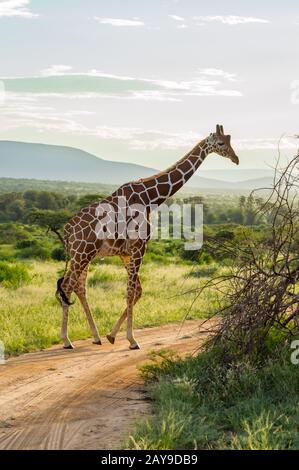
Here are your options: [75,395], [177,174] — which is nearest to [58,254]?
[177,174]

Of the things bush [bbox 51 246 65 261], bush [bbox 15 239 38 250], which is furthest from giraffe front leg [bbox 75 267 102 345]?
bush [bbox 15 239 38 250]

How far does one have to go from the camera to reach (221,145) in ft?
34.6

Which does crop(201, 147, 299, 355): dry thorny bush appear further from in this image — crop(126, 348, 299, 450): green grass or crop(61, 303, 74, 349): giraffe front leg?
crop(61, 303, 74, 349): giraffe front leg

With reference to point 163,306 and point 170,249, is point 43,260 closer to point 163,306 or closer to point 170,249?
point 170,249

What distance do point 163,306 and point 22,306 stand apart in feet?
8.35

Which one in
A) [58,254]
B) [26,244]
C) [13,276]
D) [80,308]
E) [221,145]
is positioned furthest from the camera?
[26,244]

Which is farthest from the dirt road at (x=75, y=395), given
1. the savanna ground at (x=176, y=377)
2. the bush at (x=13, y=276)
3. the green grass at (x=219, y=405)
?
the bush at (x=13, y=276)

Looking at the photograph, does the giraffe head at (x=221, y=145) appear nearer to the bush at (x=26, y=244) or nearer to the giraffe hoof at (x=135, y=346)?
the giraffe hoof at (x=135, y=346)

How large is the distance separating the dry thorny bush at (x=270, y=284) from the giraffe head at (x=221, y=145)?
2.43 m

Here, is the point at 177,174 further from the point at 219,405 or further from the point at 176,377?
the point at 219,405

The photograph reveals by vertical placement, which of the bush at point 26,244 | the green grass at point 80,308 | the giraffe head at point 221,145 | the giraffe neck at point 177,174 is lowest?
the bush at point 26,244

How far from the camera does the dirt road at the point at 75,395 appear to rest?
19.5ft

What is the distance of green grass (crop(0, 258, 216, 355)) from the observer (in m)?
10.2

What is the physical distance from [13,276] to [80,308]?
407 cm
